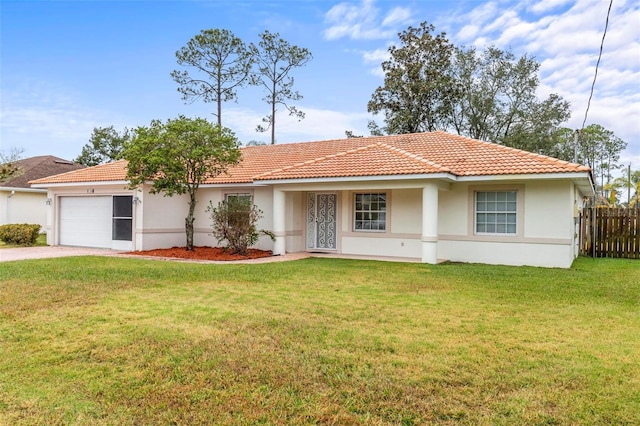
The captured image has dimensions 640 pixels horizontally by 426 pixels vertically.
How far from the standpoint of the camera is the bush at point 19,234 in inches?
808

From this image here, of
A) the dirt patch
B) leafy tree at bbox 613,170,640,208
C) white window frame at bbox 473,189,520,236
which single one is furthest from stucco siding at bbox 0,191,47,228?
leafy tree at bbox 613,170,640,208

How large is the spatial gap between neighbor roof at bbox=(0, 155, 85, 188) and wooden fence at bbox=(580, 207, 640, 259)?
3091 centimetres

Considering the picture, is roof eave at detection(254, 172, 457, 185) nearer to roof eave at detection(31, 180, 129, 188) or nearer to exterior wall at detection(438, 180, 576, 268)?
exterior wall at detection(438, 180, 576, 268)

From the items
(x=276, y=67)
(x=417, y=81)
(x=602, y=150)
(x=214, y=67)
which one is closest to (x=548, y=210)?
(x=417, y=81)

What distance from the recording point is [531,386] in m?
4.41

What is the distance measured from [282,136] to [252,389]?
111ft

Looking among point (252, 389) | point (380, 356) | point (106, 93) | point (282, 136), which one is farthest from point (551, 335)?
point (282, 136)

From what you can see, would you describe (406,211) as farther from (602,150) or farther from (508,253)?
(602,150)

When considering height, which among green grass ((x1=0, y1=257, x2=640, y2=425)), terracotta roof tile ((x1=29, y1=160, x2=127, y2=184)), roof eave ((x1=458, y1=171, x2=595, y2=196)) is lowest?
green grass ((x1=0, y1=257, x2=640, y2=425))

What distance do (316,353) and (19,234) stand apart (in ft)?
67.4

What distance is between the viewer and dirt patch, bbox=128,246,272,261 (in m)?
15.8

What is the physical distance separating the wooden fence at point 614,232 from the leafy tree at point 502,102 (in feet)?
55.6

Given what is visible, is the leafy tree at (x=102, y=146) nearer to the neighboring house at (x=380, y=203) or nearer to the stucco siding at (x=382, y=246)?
the neighboring house at (x=380, y=203)

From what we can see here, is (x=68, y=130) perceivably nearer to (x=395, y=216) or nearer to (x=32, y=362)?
(x=395, y=216)
